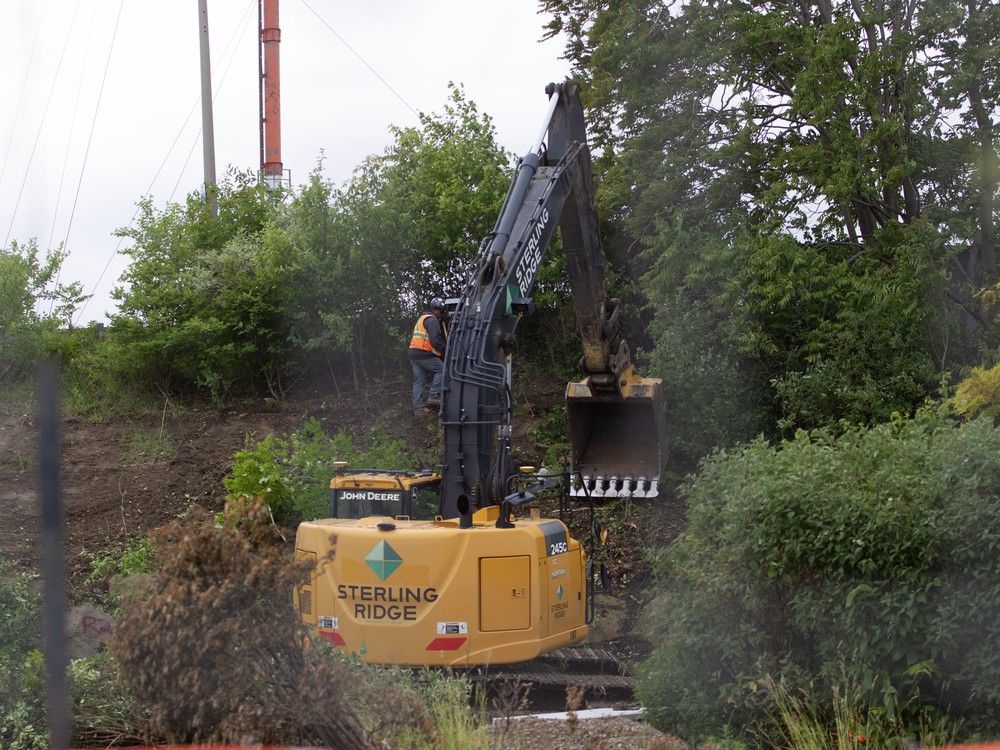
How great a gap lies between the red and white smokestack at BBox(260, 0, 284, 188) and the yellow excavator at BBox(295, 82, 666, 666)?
44.1ft

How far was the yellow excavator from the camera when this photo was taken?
30.8ft

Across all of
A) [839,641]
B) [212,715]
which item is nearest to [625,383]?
[839,641]

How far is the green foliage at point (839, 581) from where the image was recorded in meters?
6.84

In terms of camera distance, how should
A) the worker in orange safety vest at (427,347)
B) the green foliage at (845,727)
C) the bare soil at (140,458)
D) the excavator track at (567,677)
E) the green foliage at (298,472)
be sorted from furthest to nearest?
1. the bare soil at (140,458)
2. the worker in orange safety vest at (427,347)
3. the green foliage at (298,472)
4. the excavator track at (567,677)
5. the green foliage at (845,727)

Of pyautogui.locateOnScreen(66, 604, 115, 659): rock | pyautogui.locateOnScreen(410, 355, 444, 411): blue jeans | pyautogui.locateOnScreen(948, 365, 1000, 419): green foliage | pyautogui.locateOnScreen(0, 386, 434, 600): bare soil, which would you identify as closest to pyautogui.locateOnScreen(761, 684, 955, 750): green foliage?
pyautogui.locateOnScreen(948, 365, 1000, 419): green foliage

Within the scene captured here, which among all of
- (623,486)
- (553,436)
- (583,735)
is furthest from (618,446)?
(583,735)

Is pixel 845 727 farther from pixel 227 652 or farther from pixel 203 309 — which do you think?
pixel 203 309

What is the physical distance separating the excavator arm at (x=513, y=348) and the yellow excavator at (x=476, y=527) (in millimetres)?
17

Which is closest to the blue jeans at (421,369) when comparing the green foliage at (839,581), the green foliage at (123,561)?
the green foliage at (123,561)

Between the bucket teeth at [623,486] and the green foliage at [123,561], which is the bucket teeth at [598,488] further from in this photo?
the green foliage at [123,561]

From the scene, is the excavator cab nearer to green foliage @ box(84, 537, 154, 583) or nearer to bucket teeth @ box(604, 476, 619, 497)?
green foliage @ box(84, 537, 154, 583)

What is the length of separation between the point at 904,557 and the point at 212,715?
393 cm

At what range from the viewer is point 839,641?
23.6ft

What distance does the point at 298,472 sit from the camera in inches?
599
